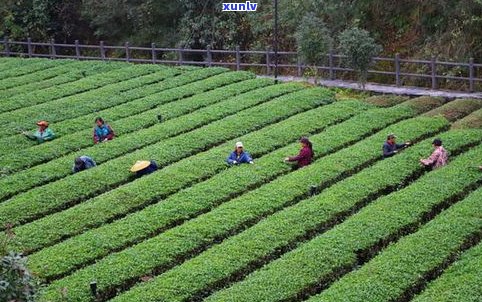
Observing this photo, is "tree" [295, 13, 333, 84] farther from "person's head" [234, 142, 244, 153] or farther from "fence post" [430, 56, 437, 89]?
"person's head" [234, 142, 244, 153]

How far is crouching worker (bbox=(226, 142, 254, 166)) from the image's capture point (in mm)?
22703

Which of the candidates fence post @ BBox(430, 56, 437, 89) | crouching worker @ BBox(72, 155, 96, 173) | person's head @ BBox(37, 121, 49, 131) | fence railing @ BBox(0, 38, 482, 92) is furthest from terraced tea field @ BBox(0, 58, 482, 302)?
fence railing @ BBox(0, 38, 482, 92)

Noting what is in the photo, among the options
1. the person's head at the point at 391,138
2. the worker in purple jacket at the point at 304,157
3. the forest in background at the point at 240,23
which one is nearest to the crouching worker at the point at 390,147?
the person's head at the point at 391,138

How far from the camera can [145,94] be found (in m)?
32.2

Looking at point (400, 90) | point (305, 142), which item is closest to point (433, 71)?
point (400, 90)

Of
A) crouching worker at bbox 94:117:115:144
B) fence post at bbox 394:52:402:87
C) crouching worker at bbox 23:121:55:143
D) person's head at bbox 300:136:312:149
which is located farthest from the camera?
fence post at bbox 394:52:402:87

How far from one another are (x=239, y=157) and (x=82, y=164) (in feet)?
14.6

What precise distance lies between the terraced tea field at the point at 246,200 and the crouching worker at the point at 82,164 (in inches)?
18.3

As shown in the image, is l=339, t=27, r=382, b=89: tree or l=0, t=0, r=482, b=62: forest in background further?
l=0, t=0, r=482, b=62: forest in background

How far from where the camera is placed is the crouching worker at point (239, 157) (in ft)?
74.5

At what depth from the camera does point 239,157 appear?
899 inches

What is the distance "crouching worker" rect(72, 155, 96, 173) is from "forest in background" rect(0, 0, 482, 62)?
1740 centimetres

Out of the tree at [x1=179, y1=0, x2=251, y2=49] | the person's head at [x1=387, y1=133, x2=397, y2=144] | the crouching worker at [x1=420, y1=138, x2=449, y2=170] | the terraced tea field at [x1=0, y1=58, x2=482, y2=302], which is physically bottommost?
the terraced tea field at [x1=0, y1=58, x2=482, y2=302]

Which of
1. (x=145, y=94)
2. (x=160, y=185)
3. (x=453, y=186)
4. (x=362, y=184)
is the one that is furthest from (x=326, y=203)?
(x=145, y=94)
